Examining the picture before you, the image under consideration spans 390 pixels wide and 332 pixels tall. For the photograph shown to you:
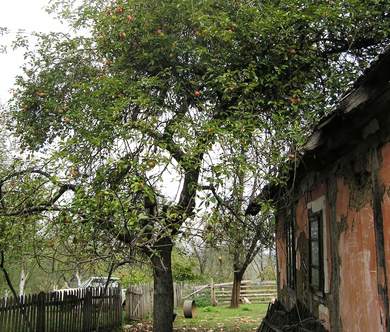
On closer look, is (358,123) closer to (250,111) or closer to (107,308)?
(250,111)

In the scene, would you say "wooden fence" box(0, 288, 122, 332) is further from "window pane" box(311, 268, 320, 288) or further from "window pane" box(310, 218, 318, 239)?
"window pane" box(310, 218, 318, 239)

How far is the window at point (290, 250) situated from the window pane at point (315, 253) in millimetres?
1494

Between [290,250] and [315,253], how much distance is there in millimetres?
2115

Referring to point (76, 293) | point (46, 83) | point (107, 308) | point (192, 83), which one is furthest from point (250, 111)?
point (107, 308)

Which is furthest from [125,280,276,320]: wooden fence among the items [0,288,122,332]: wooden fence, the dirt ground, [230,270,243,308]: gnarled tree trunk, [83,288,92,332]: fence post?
[83,288,92,332]: fence post

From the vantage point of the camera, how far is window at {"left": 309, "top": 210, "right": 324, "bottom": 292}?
6.98m

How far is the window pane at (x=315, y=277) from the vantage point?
23.4 ft

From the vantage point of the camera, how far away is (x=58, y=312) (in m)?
12.2

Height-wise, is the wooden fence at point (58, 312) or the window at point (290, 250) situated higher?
the window at point (290, 250)

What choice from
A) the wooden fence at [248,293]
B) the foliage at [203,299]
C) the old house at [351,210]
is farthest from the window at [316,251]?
the wooden fence at [248,293]

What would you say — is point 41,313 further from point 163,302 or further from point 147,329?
point 147,329

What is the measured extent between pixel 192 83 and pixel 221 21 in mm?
1332

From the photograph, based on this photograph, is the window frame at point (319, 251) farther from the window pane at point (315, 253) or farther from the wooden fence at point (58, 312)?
the wooden fence at point (58, 312)

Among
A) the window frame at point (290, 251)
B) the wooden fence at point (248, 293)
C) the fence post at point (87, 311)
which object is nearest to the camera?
the window frame at point (290, 251)
